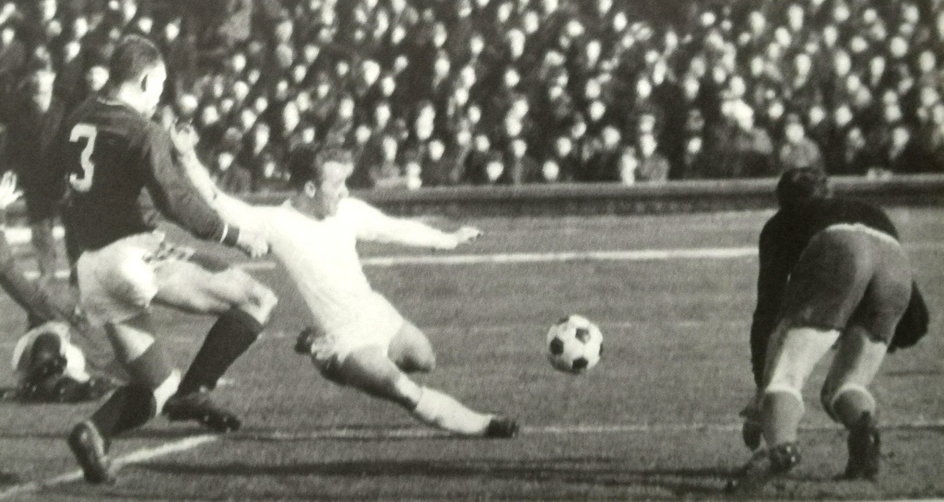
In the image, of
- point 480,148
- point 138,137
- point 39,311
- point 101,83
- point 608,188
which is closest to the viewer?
point 138,137

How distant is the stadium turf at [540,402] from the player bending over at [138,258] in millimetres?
237

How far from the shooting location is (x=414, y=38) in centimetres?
701

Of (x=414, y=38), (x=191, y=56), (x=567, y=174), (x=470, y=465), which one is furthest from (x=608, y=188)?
(x=470, y=465)

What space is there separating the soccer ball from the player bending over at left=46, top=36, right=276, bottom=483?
109cm

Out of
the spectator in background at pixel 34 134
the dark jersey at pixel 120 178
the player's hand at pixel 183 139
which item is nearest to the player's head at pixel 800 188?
the dark jersey at pixel 120 178

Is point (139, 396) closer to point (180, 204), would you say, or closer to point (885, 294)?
point (180, 204)

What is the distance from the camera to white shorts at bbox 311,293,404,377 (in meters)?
5.47

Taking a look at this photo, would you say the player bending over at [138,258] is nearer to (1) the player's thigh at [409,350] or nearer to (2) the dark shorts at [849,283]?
(1) the player's thigh at [409,350]

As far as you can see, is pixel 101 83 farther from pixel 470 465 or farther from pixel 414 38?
pixel 470 465

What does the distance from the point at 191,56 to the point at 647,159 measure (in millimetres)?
2565

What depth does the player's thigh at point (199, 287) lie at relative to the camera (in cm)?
560

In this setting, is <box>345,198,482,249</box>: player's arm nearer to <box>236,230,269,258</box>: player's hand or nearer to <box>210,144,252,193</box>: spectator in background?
<box>236,230,269,258</box>: player's hand

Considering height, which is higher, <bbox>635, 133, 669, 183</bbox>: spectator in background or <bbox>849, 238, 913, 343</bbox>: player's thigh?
<bbox>849, 238, 913, 343</bbox>: player's thigh

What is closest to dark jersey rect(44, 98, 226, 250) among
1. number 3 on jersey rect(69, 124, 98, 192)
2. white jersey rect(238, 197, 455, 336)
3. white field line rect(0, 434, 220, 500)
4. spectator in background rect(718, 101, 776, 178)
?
number 3 on jersey rect(69, 124, 98, 192)
